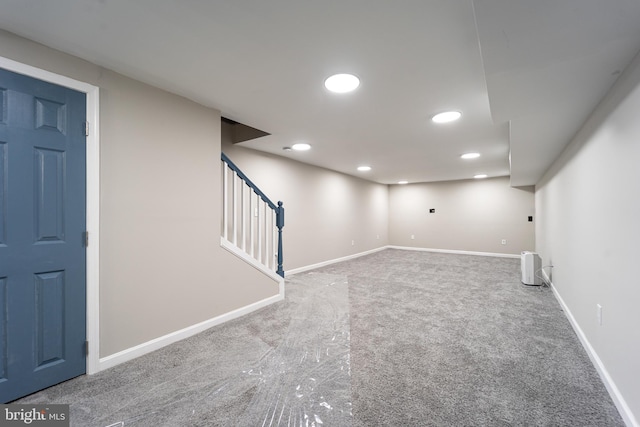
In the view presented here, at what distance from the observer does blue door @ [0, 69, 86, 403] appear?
156 centimetres

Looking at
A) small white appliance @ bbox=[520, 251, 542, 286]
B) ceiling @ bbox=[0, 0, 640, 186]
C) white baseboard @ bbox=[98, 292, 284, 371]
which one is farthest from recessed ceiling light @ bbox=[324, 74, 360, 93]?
small white appliance @ bbox=[520, 251, 542, 286]

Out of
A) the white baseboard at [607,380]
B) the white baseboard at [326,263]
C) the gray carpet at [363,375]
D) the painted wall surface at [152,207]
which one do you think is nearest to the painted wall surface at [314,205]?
the white baseboard at [326,263]

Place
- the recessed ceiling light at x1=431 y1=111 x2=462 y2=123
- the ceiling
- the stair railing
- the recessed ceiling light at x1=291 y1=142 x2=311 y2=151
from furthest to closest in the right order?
1. the recessed ceiling light at x1=291 y1=142 x2=311 y2=151
2. the stair railing
3. the recessed ceiling light at x1=431 y1=111 x2=462 y2=123
4. the ceiling

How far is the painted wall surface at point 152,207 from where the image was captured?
76.1 inches

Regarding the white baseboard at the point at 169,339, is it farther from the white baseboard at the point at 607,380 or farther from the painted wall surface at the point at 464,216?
the painted wall surface at the point at 464,216

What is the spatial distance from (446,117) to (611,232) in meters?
1.64

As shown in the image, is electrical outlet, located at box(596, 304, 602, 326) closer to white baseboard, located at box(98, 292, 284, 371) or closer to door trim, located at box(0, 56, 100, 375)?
white baseboard, located at box(98, 292, 284, 371)

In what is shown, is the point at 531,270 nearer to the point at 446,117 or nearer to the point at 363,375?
the point at 446,117

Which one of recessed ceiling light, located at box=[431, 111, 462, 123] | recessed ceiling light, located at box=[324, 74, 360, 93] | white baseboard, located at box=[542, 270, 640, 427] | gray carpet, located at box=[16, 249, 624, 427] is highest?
recessed ceiling light, located at box=[324, 74, 360, 93]

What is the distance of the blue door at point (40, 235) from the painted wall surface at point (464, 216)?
26.0 feet

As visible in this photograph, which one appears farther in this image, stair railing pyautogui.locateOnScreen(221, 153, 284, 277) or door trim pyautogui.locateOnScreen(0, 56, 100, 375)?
→ stair railing pyautogui.locateOnScreen(221, 153, 284, 277)

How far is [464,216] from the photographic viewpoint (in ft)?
24.4

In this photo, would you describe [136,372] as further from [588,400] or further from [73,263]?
[588,400]

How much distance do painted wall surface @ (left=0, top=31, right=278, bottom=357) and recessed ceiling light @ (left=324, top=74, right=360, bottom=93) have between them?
1.29m
